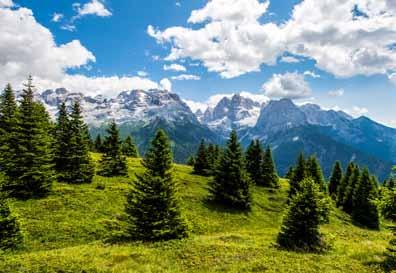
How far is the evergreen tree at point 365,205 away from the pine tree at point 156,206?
158 ft

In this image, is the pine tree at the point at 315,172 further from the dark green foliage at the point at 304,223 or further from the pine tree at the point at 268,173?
the dark green foliage at the point at 304,223

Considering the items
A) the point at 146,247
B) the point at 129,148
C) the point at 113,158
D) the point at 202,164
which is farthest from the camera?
the point at 129,148

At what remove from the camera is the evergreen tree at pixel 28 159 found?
4284 cm

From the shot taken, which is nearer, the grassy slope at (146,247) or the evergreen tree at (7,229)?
the grassy slope at (146,247)

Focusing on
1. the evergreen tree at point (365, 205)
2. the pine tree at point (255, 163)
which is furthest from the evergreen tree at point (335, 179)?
the pine tree at point (255, 163)

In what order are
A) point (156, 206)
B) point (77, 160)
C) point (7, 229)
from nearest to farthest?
1. point (7, 229)
2. point (156, 206)
3. point (77, 160)

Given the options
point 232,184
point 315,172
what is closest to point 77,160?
point 232,184

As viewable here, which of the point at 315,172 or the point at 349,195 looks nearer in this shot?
the point at 315,172

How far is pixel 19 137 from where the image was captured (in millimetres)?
45312

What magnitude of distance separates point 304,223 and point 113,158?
42101 millimetres

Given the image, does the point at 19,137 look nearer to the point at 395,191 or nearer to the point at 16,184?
the point at 16,184

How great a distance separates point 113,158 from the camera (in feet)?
204

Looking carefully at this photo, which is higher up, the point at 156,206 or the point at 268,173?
the point at 268,173

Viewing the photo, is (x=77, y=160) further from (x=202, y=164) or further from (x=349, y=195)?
(x=349, y=195)
